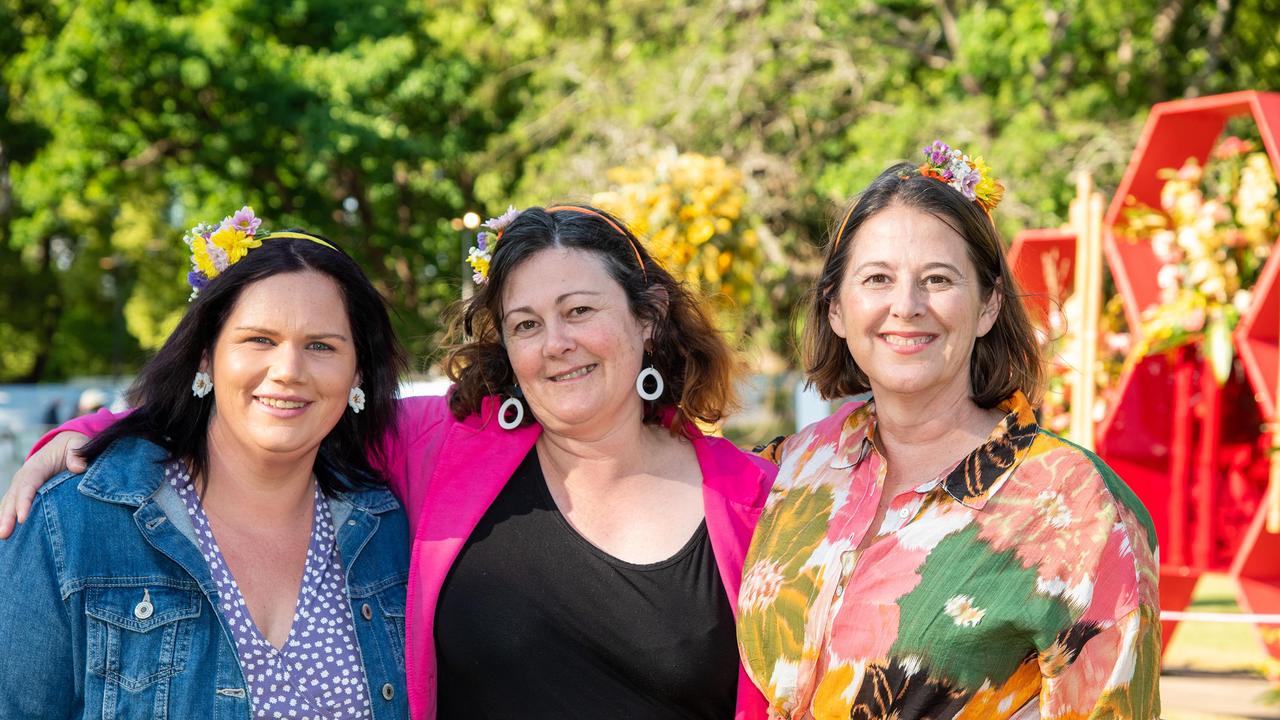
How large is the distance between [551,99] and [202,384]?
14493mm

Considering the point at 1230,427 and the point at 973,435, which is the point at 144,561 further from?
the point at 1230,427

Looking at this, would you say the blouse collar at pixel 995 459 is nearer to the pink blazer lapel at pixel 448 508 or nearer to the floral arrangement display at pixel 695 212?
the pink blazer lapel at pixel 448 508

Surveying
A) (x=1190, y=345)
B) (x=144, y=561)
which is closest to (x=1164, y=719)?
(x=1190, y=345)

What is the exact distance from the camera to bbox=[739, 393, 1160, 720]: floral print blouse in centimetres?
219

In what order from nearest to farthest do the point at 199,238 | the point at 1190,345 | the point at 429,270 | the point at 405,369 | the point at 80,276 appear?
the point at 199,238 < the point at 405,369 < the point at 1190,345 < the point at 429,270 < the point at 80,276

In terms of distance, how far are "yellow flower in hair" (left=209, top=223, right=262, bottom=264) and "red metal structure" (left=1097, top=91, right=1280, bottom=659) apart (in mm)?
4698

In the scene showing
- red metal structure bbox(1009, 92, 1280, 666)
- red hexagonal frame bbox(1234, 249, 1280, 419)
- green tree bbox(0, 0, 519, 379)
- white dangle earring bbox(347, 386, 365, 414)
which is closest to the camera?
white dangle earring bbox(347, 386, 365, 414)

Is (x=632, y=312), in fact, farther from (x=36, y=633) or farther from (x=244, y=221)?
(x=36, y=633)

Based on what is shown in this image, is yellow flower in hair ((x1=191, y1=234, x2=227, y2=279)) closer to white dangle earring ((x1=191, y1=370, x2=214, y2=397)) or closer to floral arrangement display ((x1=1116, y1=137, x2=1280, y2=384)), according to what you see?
white dangle earring ((x1=191, y1=370, x2=214, y2=397))

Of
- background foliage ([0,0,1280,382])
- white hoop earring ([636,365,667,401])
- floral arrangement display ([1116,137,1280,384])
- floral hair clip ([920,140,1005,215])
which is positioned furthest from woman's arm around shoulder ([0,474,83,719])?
background foliage ([0,0,1280,382])

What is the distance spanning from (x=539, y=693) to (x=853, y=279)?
1113 mm

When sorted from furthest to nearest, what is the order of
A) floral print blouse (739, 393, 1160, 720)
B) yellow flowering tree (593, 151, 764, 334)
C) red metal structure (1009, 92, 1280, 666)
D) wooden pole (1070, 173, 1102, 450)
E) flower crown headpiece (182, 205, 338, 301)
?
yellow flowering tree (593, 151, 764, 334) → red metal structure (1009, 92, 1280, 666) → wooden pole (1070, 173, 1102, 450) → flower crown headpiece (182, 205, 338, 301) → floral print blouse (739, 393, 1160, 720)

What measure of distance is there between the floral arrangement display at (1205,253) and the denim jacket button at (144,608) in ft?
15.8

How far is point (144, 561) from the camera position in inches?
99.2
